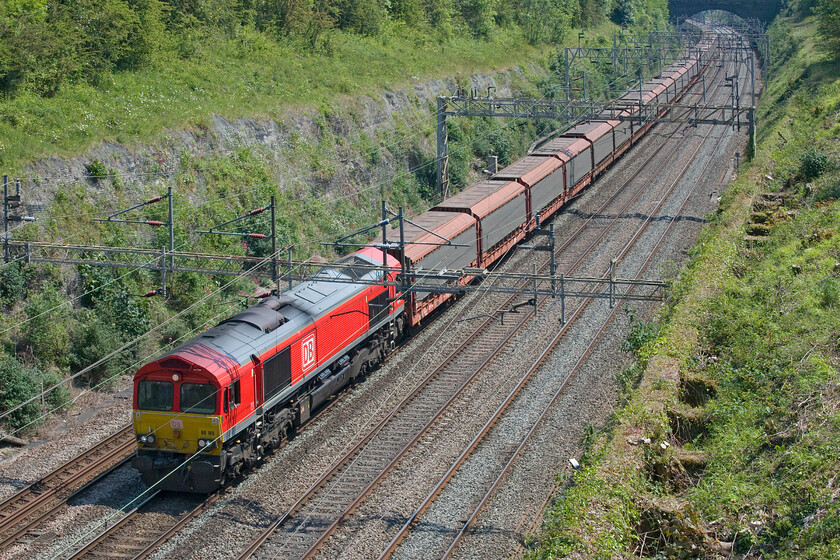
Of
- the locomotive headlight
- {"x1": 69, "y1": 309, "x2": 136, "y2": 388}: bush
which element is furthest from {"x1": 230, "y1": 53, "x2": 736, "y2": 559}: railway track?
{"x1": 69, "y1": 309, "x2": 136, "y2": 388}: bush

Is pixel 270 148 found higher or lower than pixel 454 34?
lower

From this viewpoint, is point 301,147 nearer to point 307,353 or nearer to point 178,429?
point 307,353

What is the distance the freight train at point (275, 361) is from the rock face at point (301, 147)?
27.8ft

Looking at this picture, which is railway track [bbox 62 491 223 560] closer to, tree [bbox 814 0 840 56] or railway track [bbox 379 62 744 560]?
railway track [bbox 379 62 744 560]

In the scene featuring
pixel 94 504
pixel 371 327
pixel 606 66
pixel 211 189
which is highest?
pixel 606 66

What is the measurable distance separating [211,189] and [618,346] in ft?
50.7

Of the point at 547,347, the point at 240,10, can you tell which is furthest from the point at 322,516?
the point at 240,10

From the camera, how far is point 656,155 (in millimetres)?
51688

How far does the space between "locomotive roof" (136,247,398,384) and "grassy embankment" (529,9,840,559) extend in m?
6.88

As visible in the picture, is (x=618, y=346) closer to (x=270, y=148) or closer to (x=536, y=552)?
(x=536, y=552)

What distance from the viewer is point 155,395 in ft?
57.9

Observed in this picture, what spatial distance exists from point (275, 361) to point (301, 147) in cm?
1873

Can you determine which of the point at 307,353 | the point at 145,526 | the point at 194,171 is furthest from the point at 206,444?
the point at 194,171

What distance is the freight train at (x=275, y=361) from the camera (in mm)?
17406
